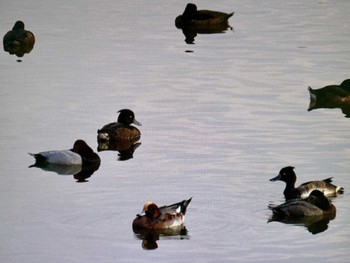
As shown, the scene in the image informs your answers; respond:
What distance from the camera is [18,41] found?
2905cm

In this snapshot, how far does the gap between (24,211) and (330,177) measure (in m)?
4.48

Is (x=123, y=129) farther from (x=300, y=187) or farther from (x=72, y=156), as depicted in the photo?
(x=300, y=187)

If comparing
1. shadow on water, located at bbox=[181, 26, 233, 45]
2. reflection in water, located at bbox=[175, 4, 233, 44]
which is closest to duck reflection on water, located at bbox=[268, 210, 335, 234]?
shadow on water, located at bbox=[181, 26, 233, 45]

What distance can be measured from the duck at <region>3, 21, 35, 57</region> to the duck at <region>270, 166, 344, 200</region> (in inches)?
A: 447

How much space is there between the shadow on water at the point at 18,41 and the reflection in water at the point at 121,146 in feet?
23.2

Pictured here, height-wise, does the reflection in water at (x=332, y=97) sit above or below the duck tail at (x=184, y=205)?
above

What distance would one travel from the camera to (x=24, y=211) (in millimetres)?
17453

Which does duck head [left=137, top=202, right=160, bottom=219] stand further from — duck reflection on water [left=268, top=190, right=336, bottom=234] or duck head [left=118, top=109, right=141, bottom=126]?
duck head [left=118, top=109, right=141, bottom=126]

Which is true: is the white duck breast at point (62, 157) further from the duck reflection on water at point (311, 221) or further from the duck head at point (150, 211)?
the duck reflection on water at point (311, 221)

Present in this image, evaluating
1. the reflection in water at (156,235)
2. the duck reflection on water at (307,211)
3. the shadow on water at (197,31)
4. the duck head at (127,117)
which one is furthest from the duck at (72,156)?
the shadow on water at (197,31)

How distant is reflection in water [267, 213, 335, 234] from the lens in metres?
17.2

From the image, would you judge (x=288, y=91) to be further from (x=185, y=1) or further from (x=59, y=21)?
(x=185, y=1)

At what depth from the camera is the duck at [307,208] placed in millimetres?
17656

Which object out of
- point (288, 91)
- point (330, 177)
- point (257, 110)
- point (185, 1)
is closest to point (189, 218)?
point (330, 177)
